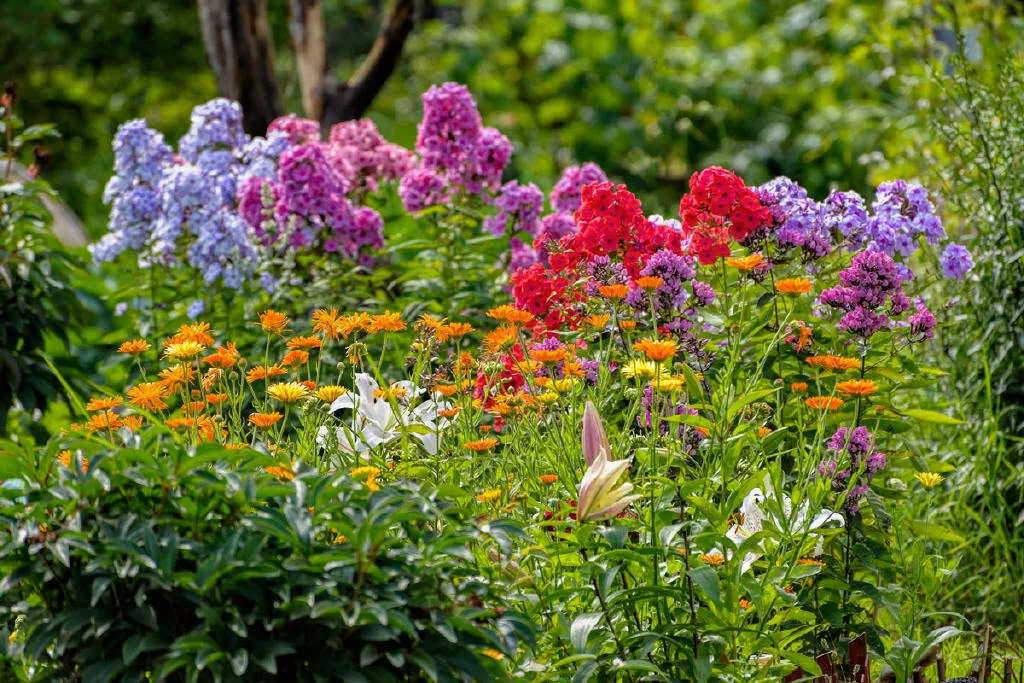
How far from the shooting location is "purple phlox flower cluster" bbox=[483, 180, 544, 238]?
454 cm

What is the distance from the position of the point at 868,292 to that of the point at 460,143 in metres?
2.23

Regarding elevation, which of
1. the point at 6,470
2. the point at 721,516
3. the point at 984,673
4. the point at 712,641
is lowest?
the point at 984,673

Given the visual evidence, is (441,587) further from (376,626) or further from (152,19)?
(152,19)

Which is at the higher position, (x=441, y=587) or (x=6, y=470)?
(x=6, y=470)

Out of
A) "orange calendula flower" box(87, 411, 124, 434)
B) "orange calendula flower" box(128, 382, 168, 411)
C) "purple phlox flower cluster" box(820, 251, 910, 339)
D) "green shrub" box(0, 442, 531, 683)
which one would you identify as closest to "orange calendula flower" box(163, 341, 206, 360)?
"orange calendula flower" box(128, 382, 168, 411)

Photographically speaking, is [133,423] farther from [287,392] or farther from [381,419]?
[381,419]

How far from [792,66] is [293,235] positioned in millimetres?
7045

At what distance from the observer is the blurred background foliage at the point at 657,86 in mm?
4406

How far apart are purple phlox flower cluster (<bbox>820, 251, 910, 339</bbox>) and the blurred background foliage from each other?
1.35m

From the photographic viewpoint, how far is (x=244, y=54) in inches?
253

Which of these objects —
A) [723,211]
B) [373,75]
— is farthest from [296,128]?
[723,211]

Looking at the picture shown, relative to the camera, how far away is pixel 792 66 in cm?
1040

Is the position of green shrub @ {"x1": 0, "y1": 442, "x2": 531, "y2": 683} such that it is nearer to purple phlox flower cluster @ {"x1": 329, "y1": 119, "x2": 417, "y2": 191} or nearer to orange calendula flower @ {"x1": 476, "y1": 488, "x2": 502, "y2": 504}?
orange calendula flower @ {"x1": 476, "y1": 488, "x2": 502, "y2": 504}

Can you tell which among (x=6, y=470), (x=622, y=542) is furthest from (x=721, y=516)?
(x=6, y=470)
